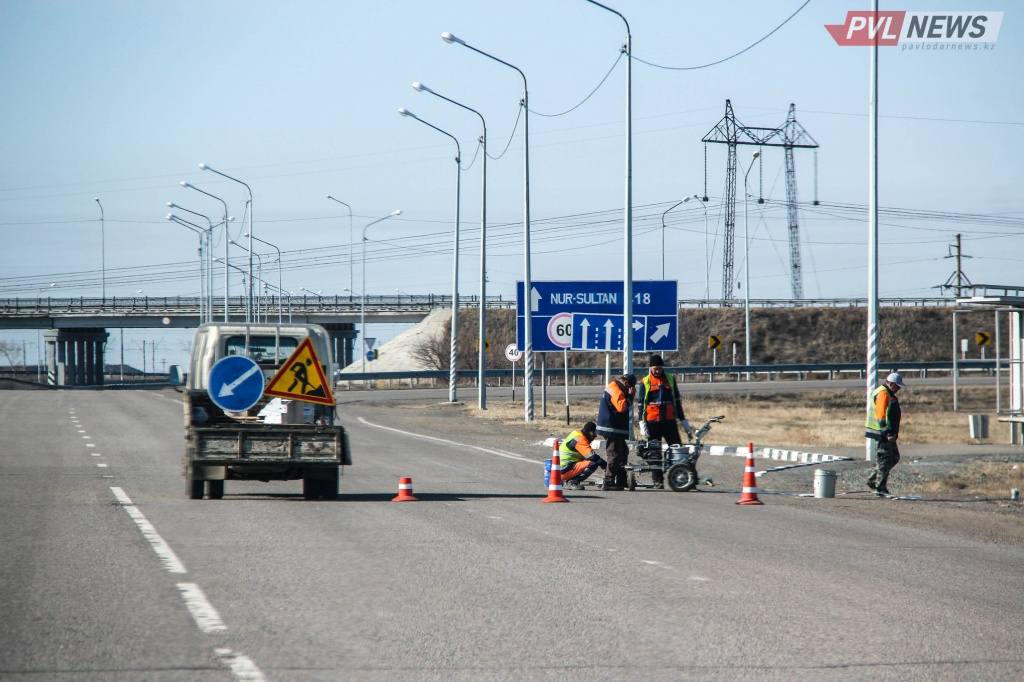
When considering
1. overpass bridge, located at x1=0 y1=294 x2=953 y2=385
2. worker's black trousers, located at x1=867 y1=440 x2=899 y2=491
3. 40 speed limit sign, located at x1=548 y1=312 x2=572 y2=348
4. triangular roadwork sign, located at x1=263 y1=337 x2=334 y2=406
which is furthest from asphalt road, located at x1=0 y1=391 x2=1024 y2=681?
overpass bridge, located at x1=0 y1=294 x2=953 y2=385

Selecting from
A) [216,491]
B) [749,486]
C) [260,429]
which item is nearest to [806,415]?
[749,486]

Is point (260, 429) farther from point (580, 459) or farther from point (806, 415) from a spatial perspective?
point (806, 415)

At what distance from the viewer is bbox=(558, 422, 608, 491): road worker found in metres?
18.8

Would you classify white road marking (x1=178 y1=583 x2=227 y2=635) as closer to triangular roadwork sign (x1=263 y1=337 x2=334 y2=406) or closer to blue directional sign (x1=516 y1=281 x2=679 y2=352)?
triangular roadwork sign (x1=263 y1=337 x2=334 y2=406)

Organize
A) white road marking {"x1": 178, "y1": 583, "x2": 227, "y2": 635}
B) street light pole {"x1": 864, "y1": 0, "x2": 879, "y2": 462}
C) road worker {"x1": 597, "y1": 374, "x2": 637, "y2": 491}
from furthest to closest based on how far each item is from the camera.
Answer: street light pole {"x1": 864, "y1": 0, "x2": 879, "y2": 462} → road worker {"x1": 597, "y1": 374, "x2": 637, "y2": 491} → white road marking {"x1": 178, "y1": 583, "x2": 227, "y2": 635}

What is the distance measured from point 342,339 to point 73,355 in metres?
24.3

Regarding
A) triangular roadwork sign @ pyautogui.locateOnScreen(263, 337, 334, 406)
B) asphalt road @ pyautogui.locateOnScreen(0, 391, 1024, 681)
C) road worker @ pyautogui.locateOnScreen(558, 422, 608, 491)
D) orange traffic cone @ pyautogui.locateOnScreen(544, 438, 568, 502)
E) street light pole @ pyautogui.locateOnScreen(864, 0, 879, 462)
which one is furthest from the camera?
street light pole @ pyautogui.locateOnScreen(864, 0, 879, 462)

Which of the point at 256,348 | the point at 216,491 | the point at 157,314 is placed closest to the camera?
the point at 216,491

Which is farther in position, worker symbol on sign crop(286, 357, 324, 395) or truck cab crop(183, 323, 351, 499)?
worker symbol on sign crop(286, 357, 324, 395)

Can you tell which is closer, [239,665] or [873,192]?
[239,665]

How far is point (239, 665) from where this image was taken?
267 inches

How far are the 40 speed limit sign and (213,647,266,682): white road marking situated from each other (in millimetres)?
31677

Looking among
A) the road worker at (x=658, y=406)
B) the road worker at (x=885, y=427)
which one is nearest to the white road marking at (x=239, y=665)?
the road worker at (x=658, y=406)

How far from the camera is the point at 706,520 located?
1439 cm
